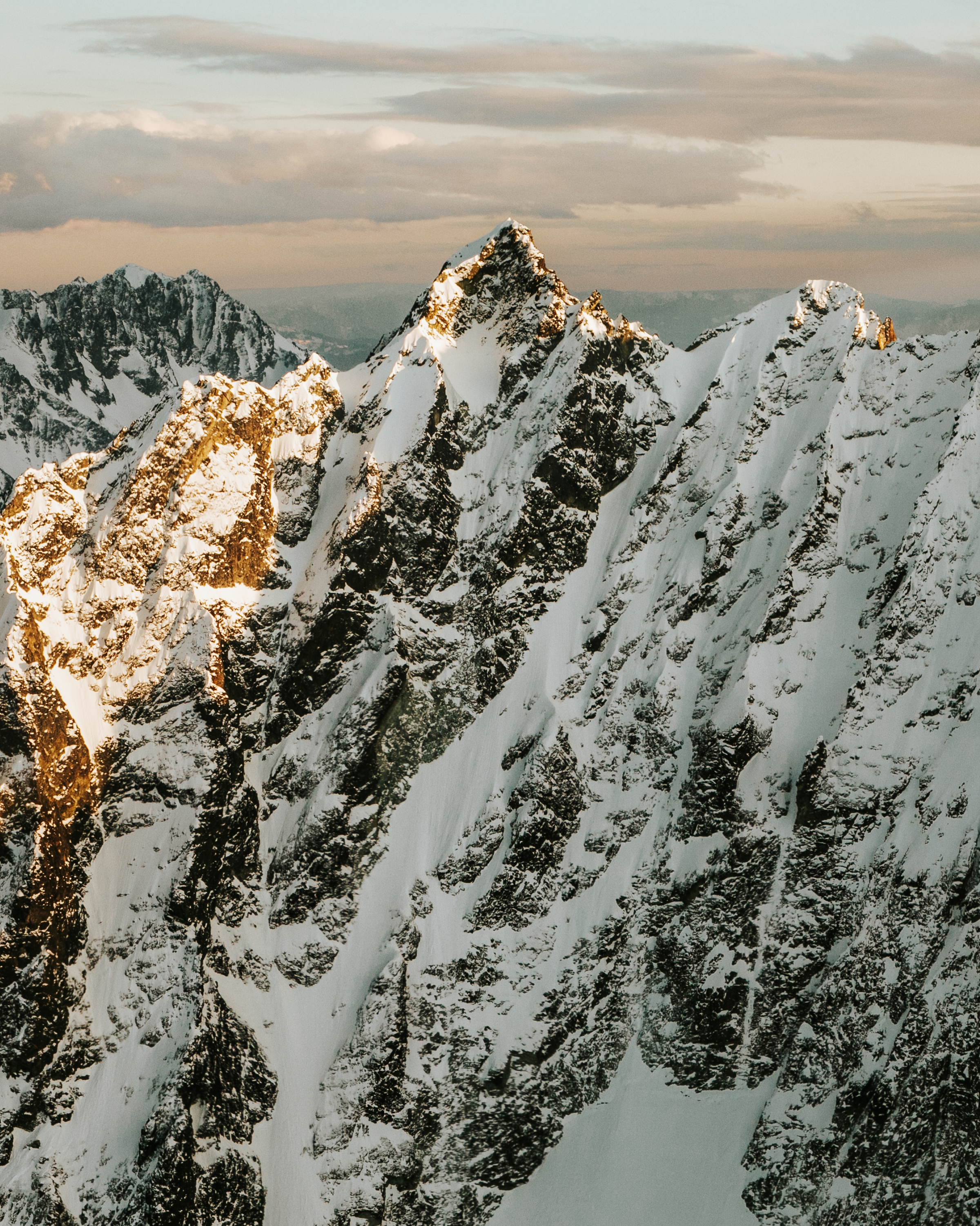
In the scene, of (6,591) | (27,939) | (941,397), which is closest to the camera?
(27,939)

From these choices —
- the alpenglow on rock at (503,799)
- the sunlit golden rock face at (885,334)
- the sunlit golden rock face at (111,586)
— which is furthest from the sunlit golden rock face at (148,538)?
the sunlit golden rock face at (885,334)

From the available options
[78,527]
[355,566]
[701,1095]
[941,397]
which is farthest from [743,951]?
[78,527]

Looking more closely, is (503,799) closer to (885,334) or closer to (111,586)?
(111,586)

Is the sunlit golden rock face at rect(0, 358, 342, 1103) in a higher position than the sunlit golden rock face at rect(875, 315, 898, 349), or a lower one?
lower

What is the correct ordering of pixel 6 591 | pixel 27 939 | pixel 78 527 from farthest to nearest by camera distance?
pixel 78 527, pixel 6 591, pixel 27 939

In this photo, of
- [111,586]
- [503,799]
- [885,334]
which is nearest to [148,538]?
[111,586]

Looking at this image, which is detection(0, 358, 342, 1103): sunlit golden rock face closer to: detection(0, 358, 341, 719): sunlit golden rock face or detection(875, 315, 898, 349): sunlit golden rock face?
detection(0, 358, 341, 719): sunlit golden rock face

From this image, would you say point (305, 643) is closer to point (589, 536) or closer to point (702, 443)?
point (589, 536)

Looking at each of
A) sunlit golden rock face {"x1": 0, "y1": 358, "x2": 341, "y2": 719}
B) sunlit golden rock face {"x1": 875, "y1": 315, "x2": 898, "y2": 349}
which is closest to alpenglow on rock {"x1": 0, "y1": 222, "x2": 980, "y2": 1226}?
sunlit golden rock face {"x1": 0, "y1": 358, "x2": 341, "y2": 719}
